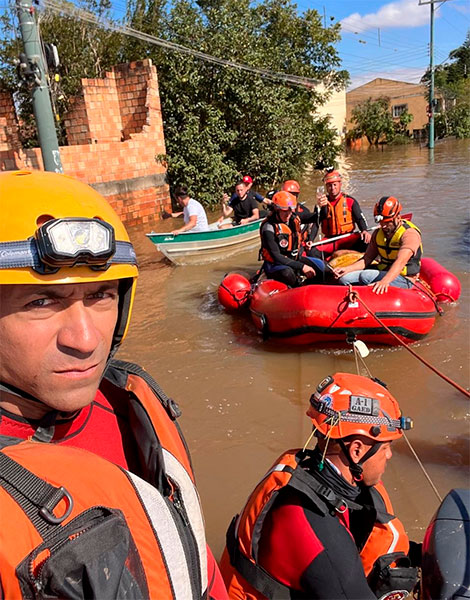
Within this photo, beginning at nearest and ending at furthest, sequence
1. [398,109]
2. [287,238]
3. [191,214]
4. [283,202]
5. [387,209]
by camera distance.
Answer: [387,209]
[283,202]
[287,238]
[191,214]
[398,109]

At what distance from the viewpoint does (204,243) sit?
418 inches

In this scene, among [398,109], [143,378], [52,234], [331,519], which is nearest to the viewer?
[52,234]

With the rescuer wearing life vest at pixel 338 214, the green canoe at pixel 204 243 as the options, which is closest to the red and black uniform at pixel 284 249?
the rescuer wearing life vest at pixel 338 214

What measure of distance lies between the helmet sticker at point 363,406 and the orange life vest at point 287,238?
5.06 metres

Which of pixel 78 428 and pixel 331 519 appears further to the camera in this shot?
pixel 331 519

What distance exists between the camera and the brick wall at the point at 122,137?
13672 mm

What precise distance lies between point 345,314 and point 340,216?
309cm

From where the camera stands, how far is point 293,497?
6.69ft

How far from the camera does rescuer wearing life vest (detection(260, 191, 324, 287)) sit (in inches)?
277

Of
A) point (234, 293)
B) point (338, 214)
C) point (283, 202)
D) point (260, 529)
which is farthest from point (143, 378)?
→ point (338, 214)

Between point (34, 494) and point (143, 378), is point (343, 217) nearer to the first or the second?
point (143, 378)

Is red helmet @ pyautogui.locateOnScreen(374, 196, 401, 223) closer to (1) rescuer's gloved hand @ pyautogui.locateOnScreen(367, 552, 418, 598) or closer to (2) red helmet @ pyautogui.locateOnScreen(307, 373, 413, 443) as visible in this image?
(2) red helmet @ pyautogui.locateOnScreen(307, 373, 413, 443)

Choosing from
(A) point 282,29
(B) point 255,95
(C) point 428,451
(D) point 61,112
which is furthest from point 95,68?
(C) point 428,451

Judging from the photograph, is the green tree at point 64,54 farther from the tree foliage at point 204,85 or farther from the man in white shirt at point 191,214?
the man in white shirt at point 191,214
